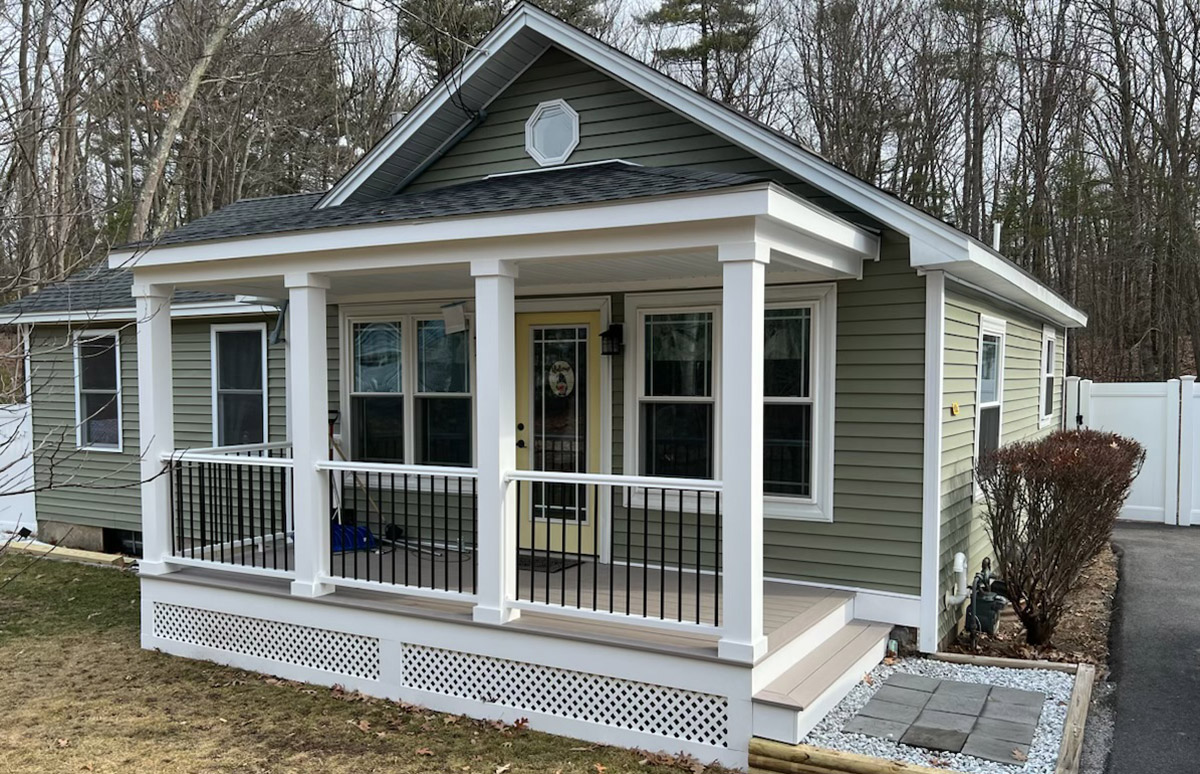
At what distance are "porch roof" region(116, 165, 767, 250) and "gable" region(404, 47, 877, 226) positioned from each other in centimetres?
16

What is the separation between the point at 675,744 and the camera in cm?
468

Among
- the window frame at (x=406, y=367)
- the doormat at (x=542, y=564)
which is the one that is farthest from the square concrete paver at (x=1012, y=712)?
the window frame at (x=406, y=367)

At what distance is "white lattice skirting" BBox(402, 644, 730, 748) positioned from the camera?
4.64 meters

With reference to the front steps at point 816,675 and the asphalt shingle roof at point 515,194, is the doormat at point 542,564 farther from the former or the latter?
the asphalt shingle roof at point 515,194

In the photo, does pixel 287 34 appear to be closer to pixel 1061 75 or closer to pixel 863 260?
pixel 863 260

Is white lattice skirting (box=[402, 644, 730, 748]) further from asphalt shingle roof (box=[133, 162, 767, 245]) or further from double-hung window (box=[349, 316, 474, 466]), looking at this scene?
asphalt shingle roof (box=[133, 162, 767, 245])

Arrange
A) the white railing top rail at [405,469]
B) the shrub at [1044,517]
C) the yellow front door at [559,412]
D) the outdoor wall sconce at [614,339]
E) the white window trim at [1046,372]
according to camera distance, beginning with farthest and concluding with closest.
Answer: the white window trim at [1046,372] < the yellow front door at [559,412] < the outdoor wall sconce at [614,339] < the shrub at [1044,517] < the white railing top rail at [405,469]

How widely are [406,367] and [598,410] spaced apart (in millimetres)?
1985

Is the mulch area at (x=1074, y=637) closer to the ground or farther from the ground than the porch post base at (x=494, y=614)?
closer to the ground

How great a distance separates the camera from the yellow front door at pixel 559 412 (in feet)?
22.6

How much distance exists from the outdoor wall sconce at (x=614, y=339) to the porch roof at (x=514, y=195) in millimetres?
1158

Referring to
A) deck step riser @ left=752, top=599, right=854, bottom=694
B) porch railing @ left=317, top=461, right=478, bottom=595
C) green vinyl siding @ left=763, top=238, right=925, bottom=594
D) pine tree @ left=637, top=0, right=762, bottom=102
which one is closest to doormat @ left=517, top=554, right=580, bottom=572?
porch railing @ left=317, top=461, right=478, bottom=595

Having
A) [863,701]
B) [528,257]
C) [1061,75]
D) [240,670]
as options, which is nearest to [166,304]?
[240,670]

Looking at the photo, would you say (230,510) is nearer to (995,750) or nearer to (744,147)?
(744,147)
